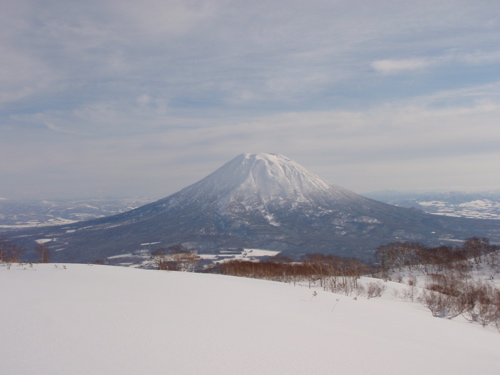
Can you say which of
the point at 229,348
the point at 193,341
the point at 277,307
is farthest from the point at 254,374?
the point at 277,307

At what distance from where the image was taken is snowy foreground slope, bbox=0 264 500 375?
4.62 metres

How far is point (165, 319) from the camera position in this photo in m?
6.59

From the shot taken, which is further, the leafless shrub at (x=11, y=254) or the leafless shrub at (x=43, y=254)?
the leafless shrub at (x=43, y=254)

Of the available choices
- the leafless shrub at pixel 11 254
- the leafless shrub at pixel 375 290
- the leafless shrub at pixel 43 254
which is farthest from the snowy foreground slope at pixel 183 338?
the leafless shrub at pixel 43 254

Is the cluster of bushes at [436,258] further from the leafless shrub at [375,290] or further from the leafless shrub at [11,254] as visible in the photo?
the leafless shrub at [11,254]

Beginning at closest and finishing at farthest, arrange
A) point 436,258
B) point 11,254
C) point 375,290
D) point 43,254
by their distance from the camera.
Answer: point 375,290, point 11,254, point 43,254, point 436,258

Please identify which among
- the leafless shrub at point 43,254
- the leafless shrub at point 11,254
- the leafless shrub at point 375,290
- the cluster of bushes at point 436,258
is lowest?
the cluster of bushes at point 436,258

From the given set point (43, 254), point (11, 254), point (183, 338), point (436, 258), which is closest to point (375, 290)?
point (183, 338)

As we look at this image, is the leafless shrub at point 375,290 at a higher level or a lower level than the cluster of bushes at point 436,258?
higher

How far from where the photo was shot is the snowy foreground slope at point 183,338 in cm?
462

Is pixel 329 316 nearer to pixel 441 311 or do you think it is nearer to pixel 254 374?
pixel 254 374

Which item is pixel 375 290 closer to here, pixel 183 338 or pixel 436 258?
pixel 183 338

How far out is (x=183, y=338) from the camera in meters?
5.63

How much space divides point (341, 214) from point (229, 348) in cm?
20187
